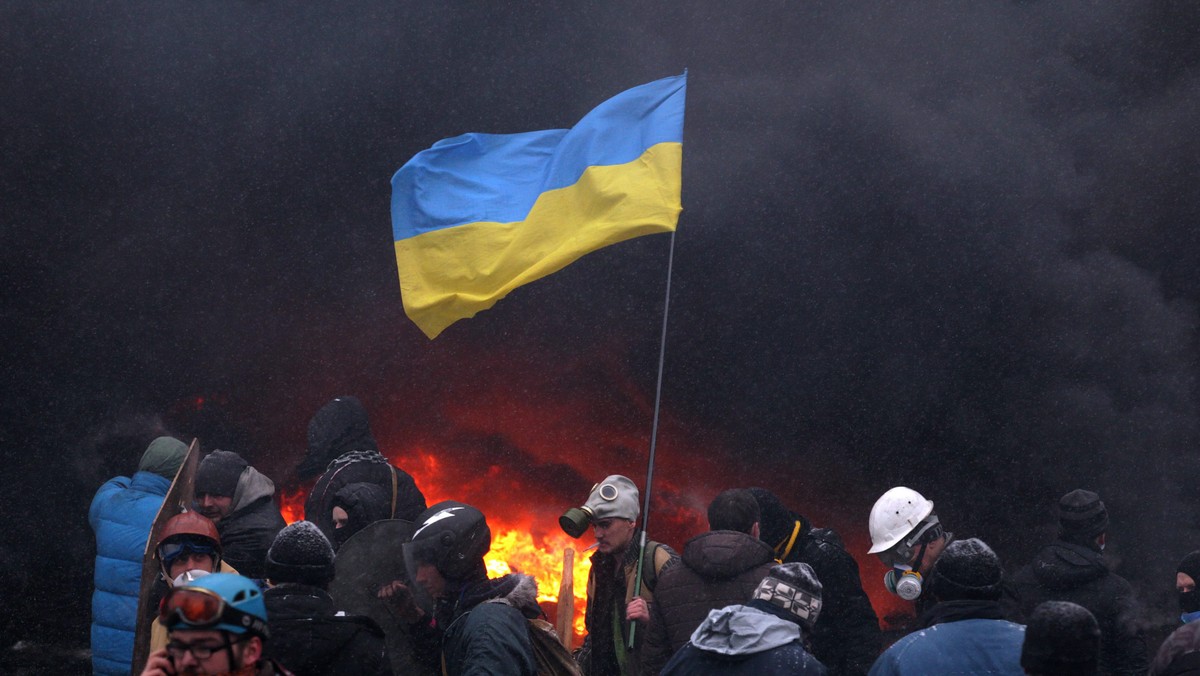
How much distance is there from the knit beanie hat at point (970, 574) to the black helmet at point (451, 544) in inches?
61.8

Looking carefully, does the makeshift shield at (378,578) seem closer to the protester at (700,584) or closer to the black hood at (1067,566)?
the protester at (700,584)

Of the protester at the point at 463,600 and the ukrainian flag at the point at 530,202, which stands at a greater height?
the ukrainian flag at the point at 530,202

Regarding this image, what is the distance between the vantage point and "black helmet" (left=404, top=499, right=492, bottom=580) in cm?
363

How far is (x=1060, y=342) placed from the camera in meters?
8.02

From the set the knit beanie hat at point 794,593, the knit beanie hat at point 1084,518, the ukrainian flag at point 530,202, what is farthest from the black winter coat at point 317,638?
the knit beanie hat at point 1084,518

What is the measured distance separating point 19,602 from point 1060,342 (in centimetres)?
870

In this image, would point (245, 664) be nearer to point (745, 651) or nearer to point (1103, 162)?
point (745, 651)

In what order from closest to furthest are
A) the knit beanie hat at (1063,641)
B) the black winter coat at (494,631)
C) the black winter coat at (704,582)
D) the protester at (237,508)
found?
the knit beanie hat at (1063,641) → the black winter coat at (494,631) → the black winter coat at (704,582) → the protester at (237,508)

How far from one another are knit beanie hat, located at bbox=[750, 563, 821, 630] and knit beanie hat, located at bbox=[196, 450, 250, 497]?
2.73 m

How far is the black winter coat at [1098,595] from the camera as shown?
3922 mm

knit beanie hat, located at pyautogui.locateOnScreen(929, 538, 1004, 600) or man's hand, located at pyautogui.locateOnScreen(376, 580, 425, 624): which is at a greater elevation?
knit beanie hat, located at pyautogui.locateOnScreen(929, 538, 1004, 600)

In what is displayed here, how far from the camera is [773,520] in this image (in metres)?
4.72

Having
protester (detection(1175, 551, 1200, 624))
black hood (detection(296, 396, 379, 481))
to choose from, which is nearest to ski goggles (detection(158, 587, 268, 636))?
black hood (detection(296, 396, 379, 481))

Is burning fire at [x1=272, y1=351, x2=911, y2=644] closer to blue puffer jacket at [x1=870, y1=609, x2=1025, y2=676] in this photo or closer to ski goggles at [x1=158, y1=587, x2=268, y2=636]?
blue puffer jacket at [x1=870, y1=609, x2=1025, y2=676]
